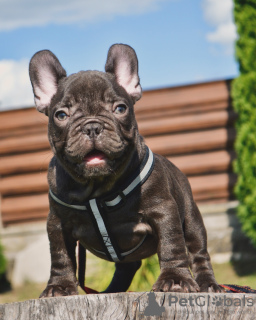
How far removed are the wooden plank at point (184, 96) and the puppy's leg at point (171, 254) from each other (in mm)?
6290

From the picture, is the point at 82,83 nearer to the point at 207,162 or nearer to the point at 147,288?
the point at 147,288

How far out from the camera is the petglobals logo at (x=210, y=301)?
2.50m

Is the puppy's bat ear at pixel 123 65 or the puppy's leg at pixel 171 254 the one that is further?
the puppy's bat ear at pixel 123 65

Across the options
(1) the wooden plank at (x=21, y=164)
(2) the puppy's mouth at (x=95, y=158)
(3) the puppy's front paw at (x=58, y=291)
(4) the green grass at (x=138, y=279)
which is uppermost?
(2) the puppy's mouth at (x=95, y=158)

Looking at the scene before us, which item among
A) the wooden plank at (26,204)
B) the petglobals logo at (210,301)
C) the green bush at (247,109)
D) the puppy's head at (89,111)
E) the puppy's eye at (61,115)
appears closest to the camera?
the petglobals logo at (210,301)

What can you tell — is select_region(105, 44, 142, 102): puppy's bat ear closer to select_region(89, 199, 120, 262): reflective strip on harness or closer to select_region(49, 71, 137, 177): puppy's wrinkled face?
select_region(49, 71, 137, 177): puppy's wrinkled face

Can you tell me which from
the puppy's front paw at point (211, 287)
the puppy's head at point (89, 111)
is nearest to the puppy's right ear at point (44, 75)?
the puppy's head at point (89, 111)

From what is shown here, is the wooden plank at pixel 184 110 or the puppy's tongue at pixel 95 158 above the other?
the puppy's tongue at pixel 95 158

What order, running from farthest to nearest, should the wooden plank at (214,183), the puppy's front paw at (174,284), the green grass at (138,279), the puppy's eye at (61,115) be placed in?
1. the wooden plank at (214,183)
2. the green grass at (138,279)
3. the puppy's eye at (61,115)
4. the puppy's front paw at (174,284)

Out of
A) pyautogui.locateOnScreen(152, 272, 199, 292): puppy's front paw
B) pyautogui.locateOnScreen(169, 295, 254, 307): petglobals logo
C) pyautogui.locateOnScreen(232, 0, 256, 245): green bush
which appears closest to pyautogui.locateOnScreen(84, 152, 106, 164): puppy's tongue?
pyautogui.locateOnScreen(152, 272, 199, 292): puppy's front paw

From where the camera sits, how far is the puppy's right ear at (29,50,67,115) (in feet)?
10.6

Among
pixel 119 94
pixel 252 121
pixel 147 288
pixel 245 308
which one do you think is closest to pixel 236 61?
pixel 252 121

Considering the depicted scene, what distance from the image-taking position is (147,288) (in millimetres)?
7227

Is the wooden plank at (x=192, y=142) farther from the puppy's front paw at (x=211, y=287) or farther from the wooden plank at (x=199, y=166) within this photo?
the puppy's front paw at (x=211, y=287)
